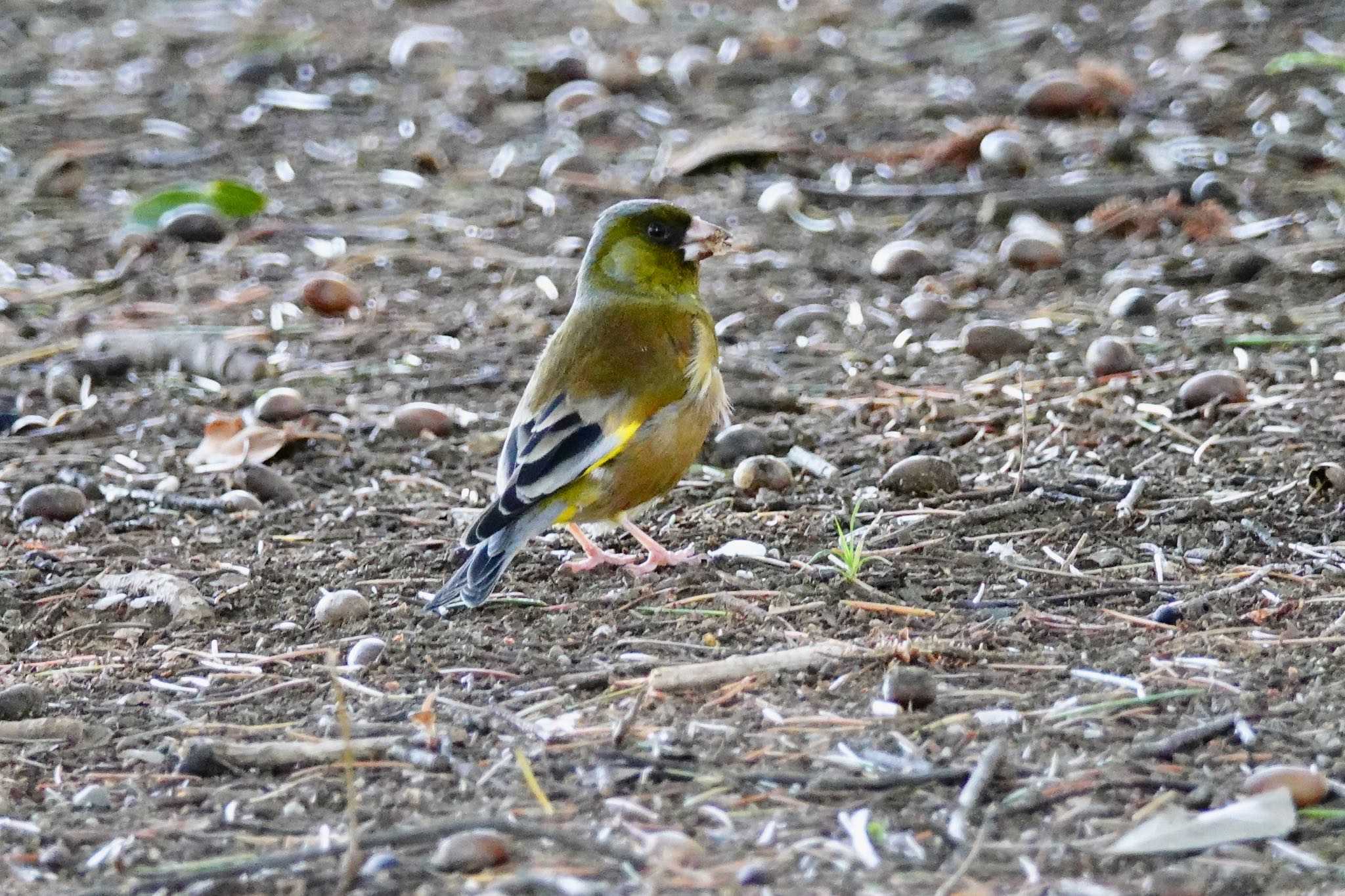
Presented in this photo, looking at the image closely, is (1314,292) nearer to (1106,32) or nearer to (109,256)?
(1106,32)

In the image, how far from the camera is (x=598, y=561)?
14.0ft

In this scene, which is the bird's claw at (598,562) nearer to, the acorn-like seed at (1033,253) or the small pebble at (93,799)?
the small pebble at (93,799)

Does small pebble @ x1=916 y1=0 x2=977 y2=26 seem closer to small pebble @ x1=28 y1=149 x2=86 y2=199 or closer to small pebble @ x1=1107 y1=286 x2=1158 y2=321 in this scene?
small pebble @ x1=1107 y1=286 x2=1158 y2=321

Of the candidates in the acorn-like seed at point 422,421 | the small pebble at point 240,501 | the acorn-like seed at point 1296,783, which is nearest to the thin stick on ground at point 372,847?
the acorn-like seed at point 1296,783

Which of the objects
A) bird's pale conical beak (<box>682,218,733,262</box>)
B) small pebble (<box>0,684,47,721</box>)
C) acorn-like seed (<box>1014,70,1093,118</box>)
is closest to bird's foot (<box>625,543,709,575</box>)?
bird's pale conical beak (<box>682,218,733,262</box>)

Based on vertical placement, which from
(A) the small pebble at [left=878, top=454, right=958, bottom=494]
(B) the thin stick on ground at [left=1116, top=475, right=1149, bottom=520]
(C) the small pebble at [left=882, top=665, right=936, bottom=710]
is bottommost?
(A) the small pebble at [left=878, top=454, right=958, bottom=494]

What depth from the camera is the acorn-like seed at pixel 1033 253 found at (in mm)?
6395

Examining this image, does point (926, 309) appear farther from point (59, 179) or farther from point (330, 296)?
point (59, 179)

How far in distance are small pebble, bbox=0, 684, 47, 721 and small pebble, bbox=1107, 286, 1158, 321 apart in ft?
12.6

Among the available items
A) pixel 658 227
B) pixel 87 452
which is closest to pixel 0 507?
pixel 87 452

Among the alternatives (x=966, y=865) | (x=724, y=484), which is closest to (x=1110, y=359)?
(x=724, y=484)

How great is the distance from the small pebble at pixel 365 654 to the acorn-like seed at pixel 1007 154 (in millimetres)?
4520

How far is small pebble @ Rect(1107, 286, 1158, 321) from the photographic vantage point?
230 inches

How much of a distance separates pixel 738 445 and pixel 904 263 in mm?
1798
